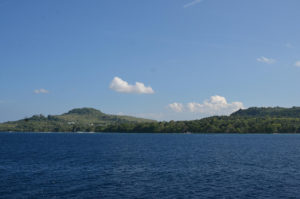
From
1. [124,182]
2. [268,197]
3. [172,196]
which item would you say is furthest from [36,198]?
[268,197]

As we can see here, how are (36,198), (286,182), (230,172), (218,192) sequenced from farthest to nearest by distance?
(230,172) < (286,182) < (218,192) < (36,198)

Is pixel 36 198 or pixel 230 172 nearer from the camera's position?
pixel 36 198

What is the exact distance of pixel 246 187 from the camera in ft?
176

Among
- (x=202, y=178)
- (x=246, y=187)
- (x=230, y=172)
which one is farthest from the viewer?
(x=230, y=172)

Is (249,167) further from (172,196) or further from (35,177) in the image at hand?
(35,177)

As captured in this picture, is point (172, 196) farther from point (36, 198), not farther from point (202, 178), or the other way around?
point (36, 198)

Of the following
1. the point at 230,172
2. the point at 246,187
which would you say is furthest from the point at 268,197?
the point at 230,172

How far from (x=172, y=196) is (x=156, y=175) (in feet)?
63.3

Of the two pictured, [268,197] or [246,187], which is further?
[246,187]

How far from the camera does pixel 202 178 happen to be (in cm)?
6256

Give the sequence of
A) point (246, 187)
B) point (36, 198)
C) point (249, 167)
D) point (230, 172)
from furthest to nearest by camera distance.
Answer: point (249, 167)
point (230, 172)
point (246, 187)
point (36, 198)

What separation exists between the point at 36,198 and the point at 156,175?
28.9 metres

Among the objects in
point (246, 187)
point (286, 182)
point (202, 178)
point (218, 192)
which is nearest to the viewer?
point (218, 192)

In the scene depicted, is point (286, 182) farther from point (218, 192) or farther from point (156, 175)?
point (156, 175)
